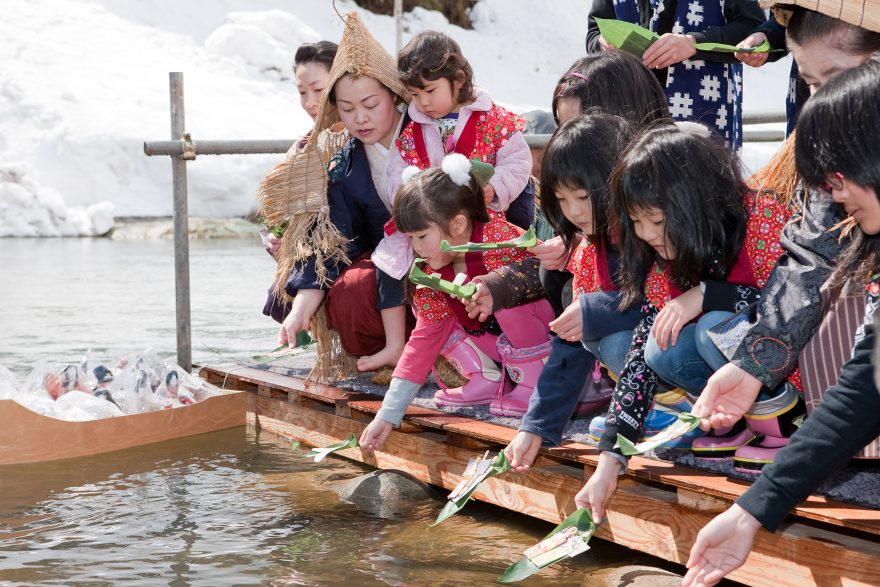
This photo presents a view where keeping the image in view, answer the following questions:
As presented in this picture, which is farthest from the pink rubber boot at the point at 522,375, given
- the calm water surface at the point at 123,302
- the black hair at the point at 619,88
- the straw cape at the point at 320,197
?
the calm water surface at the point at 123,302

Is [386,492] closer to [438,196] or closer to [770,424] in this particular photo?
[438,196]

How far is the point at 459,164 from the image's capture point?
10.1 feet

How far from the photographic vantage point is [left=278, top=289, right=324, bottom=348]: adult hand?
3.54 m

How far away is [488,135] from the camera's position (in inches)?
132

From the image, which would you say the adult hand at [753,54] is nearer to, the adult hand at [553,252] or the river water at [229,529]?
the adult hand at [553,252]

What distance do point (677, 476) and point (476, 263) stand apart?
1.10 m

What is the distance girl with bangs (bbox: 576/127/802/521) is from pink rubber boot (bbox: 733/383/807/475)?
5.5 inches

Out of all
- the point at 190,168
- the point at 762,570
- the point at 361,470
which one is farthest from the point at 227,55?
the point at 762,570

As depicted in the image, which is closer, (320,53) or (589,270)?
(589,270)

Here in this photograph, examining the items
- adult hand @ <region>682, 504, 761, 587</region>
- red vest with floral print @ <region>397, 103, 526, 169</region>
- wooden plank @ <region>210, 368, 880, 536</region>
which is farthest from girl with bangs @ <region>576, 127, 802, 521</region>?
red vest with floral print @ <region>397, 103, 526, 169</region>

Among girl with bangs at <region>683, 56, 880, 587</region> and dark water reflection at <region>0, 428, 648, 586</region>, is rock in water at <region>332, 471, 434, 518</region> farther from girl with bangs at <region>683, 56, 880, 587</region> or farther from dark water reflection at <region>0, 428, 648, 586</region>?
girl with bangs at <region>683, 56, 880, 587</region>

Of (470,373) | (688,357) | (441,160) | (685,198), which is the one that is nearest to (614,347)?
(688,357)

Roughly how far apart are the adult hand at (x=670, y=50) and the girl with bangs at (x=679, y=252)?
2.64ft

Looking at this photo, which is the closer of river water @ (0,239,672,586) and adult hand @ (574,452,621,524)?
adult hand @ (574,452,621,524)
